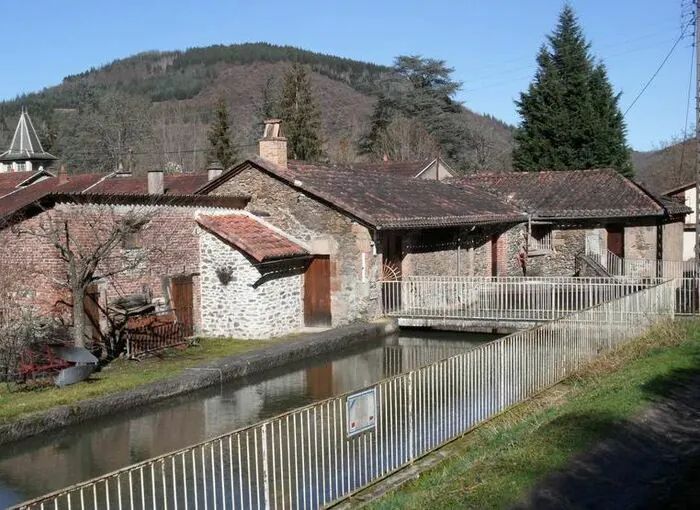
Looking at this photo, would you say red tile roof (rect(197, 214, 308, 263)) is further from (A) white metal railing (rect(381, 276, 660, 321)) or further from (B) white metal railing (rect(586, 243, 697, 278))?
(B) white metal railing (rect(586, 243, 697, 278))

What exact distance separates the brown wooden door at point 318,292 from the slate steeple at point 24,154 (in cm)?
4790

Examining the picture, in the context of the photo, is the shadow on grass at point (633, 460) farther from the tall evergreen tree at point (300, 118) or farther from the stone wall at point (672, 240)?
the tall evergreen tree at point (300, 118)

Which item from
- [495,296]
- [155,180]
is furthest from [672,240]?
[155,180]

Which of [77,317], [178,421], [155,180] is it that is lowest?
[178,421]

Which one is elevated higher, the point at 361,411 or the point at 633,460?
the point at 361,411

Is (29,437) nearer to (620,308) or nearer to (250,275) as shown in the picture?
(250,275)

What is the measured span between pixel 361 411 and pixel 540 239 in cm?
2451

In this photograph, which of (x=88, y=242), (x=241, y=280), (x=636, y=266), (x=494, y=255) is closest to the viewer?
(x=88, y=242)

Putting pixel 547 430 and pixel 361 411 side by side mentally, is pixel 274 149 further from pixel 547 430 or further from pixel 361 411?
pixel 361 411

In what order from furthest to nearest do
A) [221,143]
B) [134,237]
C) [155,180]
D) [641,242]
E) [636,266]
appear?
[221,143] < [641,242] < [636,266] < [155,180] < [134,237]

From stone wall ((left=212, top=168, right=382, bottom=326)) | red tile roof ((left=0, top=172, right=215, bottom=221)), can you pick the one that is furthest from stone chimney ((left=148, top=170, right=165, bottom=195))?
red tile roof ((left=0, top=172, right=215, bottom=221))

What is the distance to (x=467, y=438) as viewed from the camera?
10375 mm

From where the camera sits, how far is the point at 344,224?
21328mm

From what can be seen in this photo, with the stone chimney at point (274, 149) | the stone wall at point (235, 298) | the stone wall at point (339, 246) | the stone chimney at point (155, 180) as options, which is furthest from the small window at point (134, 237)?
the stone chimney at point (274, 149)
